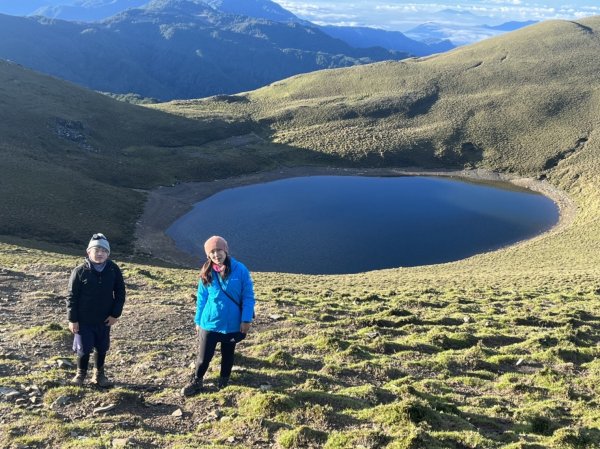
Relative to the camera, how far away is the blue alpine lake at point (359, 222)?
54.3 meters

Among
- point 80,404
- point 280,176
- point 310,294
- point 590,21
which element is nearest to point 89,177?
point 280,176

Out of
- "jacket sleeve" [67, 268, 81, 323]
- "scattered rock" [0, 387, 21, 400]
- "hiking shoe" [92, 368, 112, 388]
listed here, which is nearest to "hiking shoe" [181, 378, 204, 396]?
"hiking shoe" [92, 368, 112, 388]

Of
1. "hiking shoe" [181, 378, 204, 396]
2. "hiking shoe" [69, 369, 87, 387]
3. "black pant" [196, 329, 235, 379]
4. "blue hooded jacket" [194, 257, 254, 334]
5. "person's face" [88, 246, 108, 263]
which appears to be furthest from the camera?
"hiking shoe" [69, 369, 87, 387]

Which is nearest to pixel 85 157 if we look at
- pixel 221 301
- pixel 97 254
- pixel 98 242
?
pixel 98 242

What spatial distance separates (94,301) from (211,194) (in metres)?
70.1

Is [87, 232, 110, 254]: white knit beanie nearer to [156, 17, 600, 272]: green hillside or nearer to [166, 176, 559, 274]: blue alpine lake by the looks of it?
Answer: [166, 176, 559, 274]: blue alpine lake

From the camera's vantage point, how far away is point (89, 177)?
7312 cm

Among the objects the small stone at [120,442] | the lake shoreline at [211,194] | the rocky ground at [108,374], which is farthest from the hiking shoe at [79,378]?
the lake shoreline at [211,194]

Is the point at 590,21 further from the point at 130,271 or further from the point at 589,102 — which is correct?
the point at 130,271

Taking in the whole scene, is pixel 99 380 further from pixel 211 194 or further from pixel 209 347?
pixel 211 194

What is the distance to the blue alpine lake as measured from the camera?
5434cm

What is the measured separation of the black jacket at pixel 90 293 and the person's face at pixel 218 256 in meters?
2.09

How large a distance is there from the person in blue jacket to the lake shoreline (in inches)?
1527

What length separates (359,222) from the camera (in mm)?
66438
